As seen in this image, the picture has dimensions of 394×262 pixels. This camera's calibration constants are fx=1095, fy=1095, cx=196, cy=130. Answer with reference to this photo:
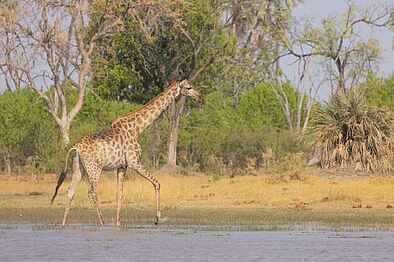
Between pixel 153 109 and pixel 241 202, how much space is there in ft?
14.9

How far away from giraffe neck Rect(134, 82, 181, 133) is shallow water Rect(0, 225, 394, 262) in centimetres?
298

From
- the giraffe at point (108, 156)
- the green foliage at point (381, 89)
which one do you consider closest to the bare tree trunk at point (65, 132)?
the giraffe at point (108, 156)

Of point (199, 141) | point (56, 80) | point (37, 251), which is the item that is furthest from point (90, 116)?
point (37, 251)

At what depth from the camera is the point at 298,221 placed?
2080 cm

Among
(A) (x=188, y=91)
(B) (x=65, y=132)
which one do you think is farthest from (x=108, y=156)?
(B) (x=65, y=132)

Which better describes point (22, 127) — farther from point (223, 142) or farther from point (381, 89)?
point (381, 89)

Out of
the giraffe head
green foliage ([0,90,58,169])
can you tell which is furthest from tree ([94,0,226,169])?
the giraffe head

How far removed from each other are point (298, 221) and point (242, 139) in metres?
24.3

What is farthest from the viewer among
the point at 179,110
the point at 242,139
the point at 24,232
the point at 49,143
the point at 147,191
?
the point at 242,139

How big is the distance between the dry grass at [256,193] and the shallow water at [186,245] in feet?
20.1

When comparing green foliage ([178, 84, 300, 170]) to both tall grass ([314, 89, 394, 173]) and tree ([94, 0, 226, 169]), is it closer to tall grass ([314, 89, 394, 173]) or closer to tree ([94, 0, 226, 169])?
tree ([94, 0, 226, 169])

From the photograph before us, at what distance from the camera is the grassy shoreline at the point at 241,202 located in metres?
20.8

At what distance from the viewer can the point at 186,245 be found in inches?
628

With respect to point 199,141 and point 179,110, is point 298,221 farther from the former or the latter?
point 199,141
